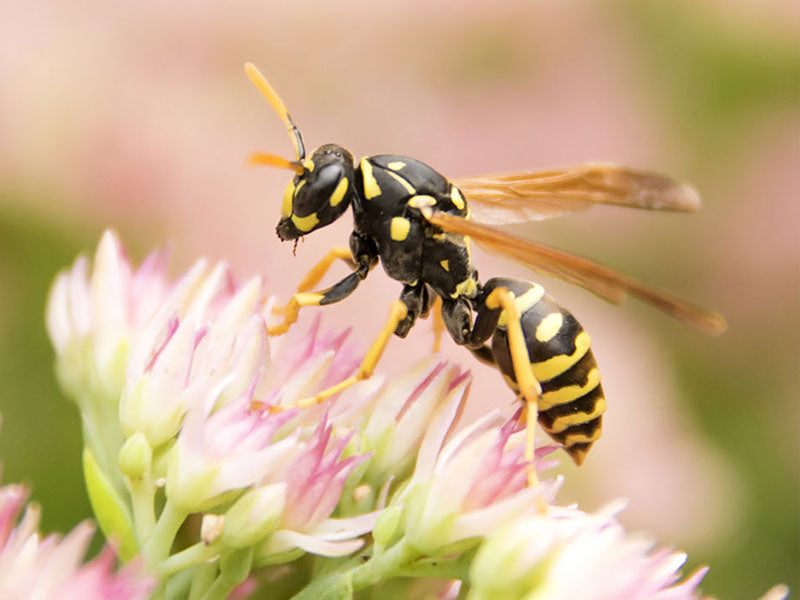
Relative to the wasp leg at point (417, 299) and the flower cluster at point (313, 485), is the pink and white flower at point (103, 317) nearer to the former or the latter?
the flower cluster at point (313, 485)

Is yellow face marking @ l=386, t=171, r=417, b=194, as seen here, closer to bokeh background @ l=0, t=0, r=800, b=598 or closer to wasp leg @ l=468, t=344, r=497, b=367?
wasp leg @ l=468, t=344, r=497, b=367

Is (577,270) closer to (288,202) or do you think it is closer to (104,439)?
(288,202)

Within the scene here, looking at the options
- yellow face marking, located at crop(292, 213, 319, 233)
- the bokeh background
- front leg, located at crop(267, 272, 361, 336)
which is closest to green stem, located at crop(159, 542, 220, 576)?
front leg, located at crop(267, 272, 361, 336)

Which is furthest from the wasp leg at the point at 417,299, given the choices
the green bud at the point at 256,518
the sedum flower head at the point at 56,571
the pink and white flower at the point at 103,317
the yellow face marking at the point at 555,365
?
the sedum flower head at the point at 56,571

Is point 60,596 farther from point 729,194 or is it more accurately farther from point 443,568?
point 729,194

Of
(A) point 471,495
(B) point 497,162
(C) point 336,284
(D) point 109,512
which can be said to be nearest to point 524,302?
(C) point 336,284

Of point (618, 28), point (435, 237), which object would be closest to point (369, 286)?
point (435, 237)
